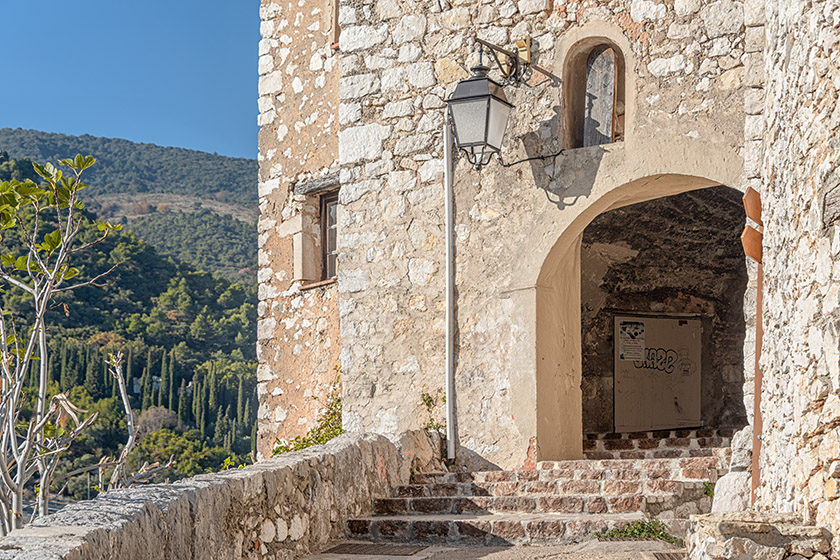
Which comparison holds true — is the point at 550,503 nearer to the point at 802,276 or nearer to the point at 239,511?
the point at 239,511

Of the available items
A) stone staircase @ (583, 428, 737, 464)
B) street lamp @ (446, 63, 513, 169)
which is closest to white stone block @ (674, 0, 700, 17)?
street lamp @ (446, 63, 513, 169)

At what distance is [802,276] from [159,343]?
79.2ft

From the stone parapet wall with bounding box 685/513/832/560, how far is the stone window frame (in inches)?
242

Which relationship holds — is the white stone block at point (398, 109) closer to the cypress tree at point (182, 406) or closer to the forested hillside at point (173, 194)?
the cypress tree at point (182, 406)

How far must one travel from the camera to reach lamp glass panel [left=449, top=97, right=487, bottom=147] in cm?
674

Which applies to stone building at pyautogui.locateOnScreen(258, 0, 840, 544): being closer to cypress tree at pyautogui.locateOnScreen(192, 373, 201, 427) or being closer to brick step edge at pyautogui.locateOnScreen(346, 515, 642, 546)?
brick step edge at pyautogui.locateOnScreen(346, 515, 642, 546)

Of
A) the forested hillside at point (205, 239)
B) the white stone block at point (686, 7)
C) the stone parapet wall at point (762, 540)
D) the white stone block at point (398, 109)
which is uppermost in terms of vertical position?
the forested hillside at point (205, 239)

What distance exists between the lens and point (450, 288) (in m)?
7.06

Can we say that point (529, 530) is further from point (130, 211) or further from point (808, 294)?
point (130, 211)

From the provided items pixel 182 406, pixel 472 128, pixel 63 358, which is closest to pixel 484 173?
pixel 472 128

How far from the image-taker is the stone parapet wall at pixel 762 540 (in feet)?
10.4

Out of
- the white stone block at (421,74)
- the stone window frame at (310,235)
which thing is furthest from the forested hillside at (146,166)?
the white stone block at (421,74)

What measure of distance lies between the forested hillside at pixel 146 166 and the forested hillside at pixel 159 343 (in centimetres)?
1428

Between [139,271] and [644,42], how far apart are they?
864 inches
